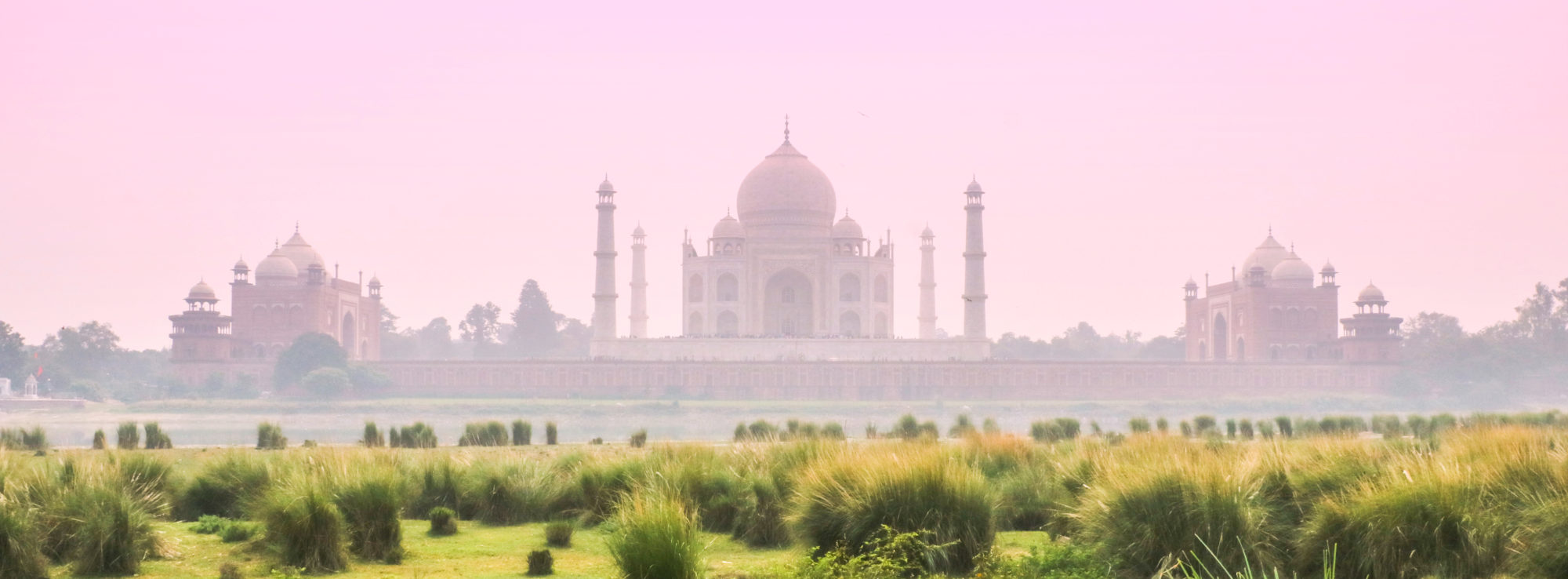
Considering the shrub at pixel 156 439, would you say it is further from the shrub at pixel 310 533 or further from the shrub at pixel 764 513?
the shrub at pixel 310 533

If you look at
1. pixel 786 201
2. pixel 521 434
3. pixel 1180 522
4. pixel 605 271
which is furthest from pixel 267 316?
pixel 1180 522

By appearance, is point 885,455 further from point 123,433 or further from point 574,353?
point 574,353

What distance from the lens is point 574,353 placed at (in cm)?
9306

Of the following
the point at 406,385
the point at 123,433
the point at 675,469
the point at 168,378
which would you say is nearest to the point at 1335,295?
the point at 406,385

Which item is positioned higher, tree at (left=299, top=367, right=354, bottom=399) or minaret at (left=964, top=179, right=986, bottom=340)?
minaret at (left=964, top=179, right=986, bottom=340)

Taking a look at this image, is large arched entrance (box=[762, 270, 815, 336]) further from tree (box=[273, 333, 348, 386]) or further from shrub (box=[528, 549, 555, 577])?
shrub (box=[528, 549, 555, 577])

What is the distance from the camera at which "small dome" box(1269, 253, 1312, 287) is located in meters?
72.8

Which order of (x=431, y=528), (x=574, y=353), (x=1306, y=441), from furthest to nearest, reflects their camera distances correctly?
(x=574, y=353) → (x=1306, y=441) → (x=431, y=528)

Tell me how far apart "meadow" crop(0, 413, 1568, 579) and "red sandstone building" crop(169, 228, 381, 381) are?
193 ft

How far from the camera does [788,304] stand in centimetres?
7212

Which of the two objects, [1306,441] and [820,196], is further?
[820,196]

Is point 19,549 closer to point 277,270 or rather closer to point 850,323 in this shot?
point 850,323

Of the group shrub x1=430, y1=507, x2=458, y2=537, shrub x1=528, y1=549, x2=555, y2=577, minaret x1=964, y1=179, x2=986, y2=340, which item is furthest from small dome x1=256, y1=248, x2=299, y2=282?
shrub x1=528, y1=549, x2=555, y2=577

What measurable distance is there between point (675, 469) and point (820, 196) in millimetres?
60971
